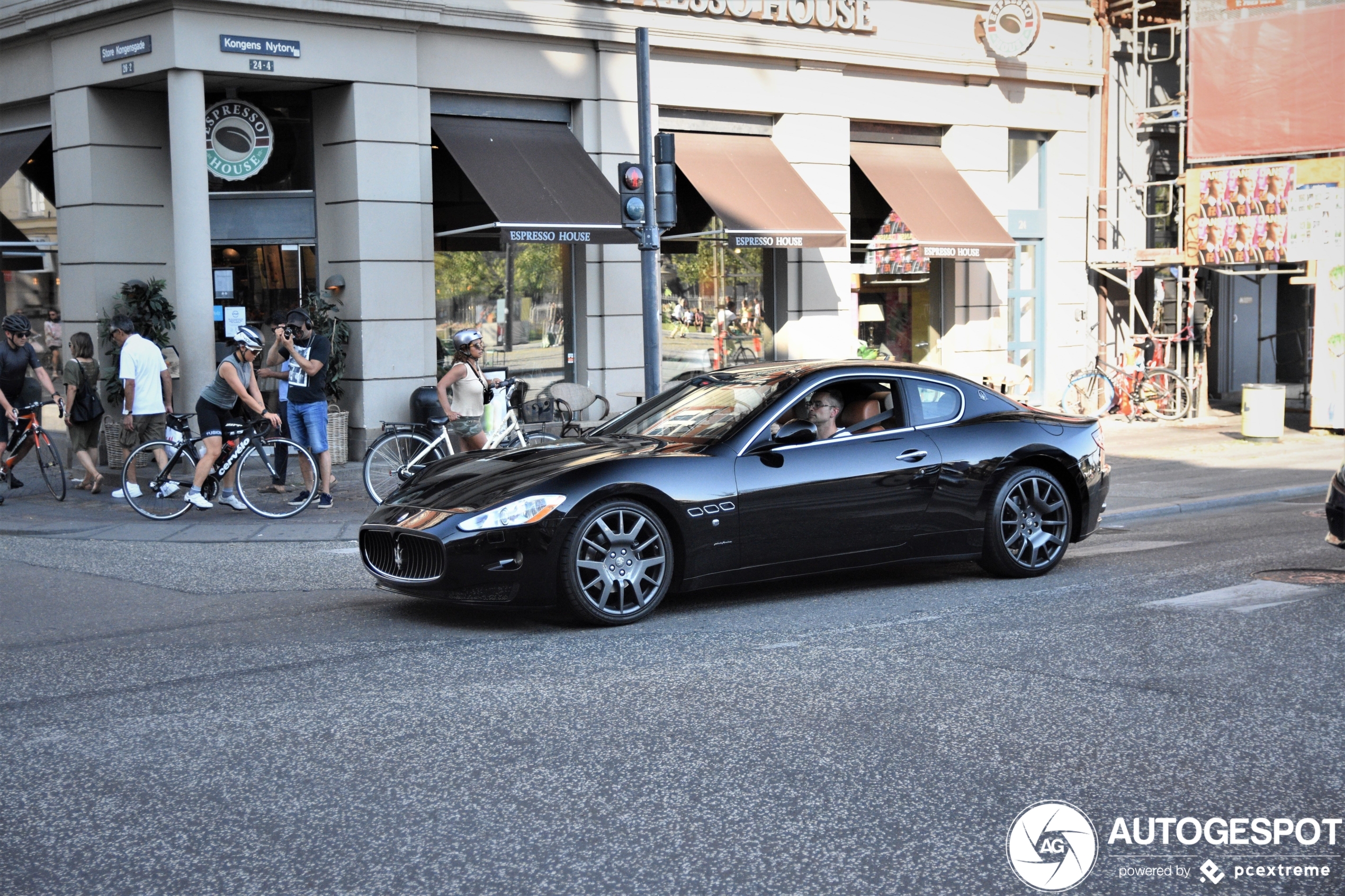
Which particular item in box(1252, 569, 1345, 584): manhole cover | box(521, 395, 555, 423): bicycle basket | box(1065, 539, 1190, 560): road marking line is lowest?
box(1065, 539, 1190, 560): road marking line

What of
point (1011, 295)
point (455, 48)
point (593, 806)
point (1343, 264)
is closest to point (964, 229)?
point (1011, 295)

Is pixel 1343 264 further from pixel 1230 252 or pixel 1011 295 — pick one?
pixel 1011 295

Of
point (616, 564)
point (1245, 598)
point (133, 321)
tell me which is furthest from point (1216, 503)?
point (133, 321)

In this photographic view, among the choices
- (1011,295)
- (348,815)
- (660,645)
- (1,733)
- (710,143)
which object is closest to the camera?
(348,815)

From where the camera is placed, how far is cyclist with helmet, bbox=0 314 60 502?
1321 cm

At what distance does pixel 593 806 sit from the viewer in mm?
4602

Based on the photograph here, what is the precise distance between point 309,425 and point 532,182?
4959mm

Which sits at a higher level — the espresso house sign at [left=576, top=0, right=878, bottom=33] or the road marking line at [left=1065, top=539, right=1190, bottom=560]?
the espresso house sign at [left=576, top=0, right=878, bottom=33]

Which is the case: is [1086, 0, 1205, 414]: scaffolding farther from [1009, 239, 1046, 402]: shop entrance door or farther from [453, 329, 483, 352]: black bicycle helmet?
[453, 329, 483, 352]: black bicycle helmet

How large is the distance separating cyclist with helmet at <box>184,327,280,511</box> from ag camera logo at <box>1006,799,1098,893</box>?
30.2 ft

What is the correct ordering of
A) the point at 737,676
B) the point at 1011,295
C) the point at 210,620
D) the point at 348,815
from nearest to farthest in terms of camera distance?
the point at 348,815 → the point at 737,676 → the point at 210,620 → the point at 1011,295

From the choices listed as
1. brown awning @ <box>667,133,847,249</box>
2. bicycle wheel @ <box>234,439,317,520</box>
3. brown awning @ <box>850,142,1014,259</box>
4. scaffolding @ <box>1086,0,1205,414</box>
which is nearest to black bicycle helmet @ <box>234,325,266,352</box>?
bicycle wheel @ <box>234,439,317,520</box>

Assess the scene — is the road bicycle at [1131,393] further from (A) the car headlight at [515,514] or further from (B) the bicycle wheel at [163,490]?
(A) the car headlight at [515,514]

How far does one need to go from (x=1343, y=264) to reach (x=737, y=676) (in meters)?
15.9
